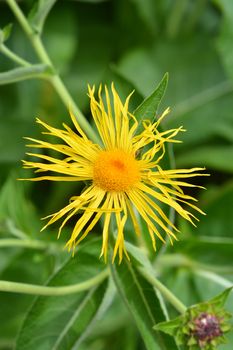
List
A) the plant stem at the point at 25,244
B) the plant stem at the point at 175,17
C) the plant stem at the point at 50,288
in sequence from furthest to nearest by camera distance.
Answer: the plant stem at the point at 175,17 → the plant stem at the point at 25,244 → the plant stem at the point at 50,288

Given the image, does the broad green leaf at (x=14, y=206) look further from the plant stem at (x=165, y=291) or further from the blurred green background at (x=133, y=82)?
the plant stem at (x=165, y=291)

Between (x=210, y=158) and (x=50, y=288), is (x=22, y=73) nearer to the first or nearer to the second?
(x=50, y=288)

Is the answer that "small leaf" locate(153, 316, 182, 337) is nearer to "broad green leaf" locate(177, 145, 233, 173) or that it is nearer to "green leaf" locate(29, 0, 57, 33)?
"green leaf" locate(29, 0, 57, 33)

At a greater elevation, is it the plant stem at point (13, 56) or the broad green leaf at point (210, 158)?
the plant stem at point (13, 56)

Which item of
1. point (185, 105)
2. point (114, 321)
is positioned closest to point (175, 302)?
point (114, 321)

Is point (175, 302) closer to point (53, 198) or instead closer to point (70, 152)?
point (70, 152)

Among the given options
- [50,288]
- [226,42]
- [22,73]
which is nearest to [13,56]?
[22,73]

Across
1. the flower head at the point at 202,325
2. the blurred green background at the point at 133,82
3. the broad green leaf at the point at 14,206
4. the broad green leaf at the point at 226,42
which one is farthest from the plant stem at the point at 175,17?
the flower head at the point at 202,325
